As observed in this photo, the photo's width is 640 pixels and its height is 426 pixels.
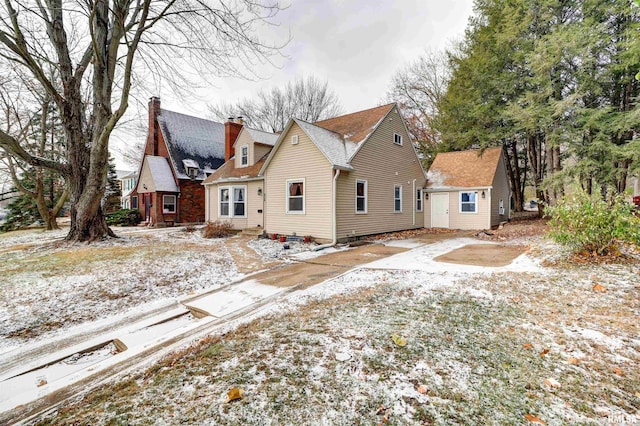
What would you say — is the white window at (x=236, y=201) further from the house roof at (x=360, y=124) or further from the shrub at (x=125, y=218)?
the shrub at (x=125, y=218)

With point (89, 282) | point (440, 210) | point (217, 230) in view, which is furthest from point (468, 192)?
point (89, 282)

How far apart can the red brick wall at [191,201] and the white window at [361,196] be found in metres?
13.3

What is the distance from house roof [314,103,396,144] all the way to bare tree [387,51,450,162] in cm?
1210

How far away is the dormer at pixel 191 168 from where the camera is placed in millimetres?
20427

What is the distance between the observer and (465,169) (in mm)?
16172

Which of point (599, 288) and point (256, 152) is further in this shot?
point (256, 152)

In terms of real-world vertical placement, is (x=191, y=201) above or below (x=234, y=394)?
above

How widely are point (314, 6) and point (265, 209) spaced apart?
329 inches

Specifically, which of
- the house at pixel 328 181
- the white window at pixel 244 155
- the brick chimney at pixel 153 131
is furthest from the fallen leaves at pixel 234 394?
the brick chimney at pixel 153 131

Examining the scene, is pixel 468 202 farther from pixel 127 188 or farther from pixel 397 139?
pixel 127 188

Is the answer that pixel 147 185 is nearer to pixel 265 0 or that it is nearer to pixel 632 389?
pixel 265 0

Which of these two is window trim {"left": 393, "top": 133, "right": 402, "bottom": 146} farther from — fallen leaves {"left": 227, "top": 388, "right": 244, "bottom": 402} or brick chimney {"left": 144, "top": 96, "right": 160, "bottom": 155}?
brick chimney {"left": 144, "top": 96, "right": 160, "bottom": 155}

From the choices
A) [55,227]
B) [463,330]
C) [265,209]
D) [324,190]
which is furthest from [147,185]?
[463,330]

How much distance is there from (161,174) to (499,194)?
71.3 ft
